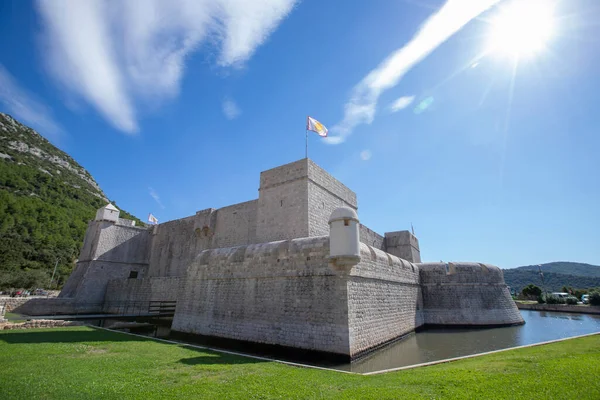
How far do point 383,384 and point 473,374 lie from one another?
6.16ft

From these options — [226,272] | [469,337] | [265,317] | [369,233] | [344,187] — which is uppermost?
[344,187]

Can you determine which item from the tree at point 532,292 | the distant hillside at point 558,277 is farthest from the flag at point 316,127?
the distant hillside at point 558,277

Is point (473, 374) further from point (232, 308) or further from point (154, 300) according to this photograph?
point (154, 300)

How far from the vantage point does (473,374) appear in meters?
5.51

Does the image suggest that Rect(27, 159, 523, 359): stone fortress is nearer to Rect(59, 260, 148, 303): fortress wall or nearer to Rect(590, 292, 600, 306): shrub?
Rect(59, 260, 148, 303): fortress wall

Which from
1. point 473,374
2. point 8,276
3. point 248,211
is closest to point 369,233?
point 248,211

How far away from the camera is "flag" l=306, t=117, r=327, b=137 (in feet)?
49.2

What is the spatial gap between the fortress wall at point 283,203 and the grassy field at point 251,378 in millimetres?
8598

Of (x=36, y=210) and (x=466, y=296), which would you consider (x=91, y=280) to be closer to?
(x=36, y=210)

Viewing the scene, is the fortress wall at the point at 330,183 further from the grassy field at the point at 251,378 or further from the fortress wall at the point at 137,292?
the fortress wall at the point at 137,292

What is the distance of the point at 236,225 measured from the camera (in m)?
21.6

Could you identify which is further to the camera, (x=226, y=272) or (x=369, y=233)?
(x=369, y=233)

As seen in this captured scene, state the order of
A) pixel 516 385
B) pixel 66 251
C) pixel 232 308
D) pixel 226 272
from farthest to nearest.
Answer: pixel 66 251 < pixel 226 272 < pixel 232 308 < pixel 516 385

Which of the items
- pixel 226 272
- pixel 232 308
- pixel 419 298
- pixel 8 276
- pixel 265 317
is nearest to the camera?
pixel 265 317
